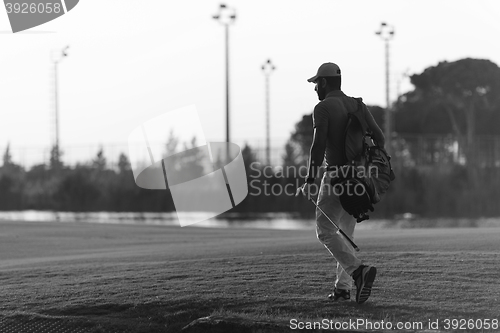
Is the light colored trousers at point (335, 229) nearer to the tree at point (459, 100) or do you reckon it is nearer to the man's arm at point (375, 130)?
the man's arm at point (375, 130)

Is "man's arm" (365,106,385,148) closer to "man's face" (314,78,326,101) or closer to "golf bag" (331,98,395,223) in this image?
"golf bag" (331,98,395,223)

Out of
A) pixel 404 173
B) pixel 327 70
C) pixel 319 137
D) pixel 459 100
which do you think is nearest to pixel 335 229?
pixel 319 137

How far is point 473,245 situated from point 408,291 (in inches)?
190

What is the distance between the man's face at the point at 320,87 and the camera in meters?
9.09

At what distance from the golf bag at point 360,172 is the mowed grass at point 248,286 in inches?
40.2

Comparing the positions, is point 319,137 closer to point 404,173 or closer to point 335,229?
point 335,229

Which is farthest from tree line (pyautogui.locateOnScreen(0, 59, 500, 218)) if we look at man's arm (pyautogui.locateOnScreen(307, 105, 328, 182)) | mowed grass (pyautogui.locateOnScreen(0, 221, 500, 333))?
man's arm (pyautogui.locateOnScreen(307, 105, 328, 182))

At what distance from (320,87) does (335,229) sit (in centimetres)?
147

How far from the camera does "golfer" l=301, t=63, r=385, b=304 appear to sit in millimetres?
8797

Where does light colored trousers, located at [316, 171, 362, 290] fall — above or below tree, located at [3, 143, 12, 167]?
below

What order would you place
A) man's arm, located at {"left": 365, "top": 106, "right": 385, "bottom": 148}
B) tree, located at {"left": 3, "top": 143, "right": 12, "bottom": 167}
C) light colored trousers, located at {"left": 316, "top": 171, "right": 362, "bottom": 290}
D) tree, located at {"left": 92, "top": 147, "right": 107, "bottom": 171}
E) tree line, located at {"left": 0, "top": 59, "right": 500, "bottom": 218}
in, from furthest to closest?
tree, located at {"left": 3, "top": 143, "right": 12, "bottom": 167} → tree, located at {"left": 92, "top": 147, "right": 107, "bottom": 171} → tree line, located at {"left": 0, "top": 59, "right": 500, "bottom": 218} → man's arm, located at {"left": 365, "top": 106, "right": 385, "bottom": 148} → light colored trousers, located at {"left": 316, "top": 171, "right": 362, "bottom": 290}

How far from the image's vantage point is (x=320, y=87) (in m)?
9.11

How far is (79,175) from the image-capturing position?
58.4 meters

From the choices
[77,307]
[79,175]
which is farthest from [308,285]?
[79,175]
